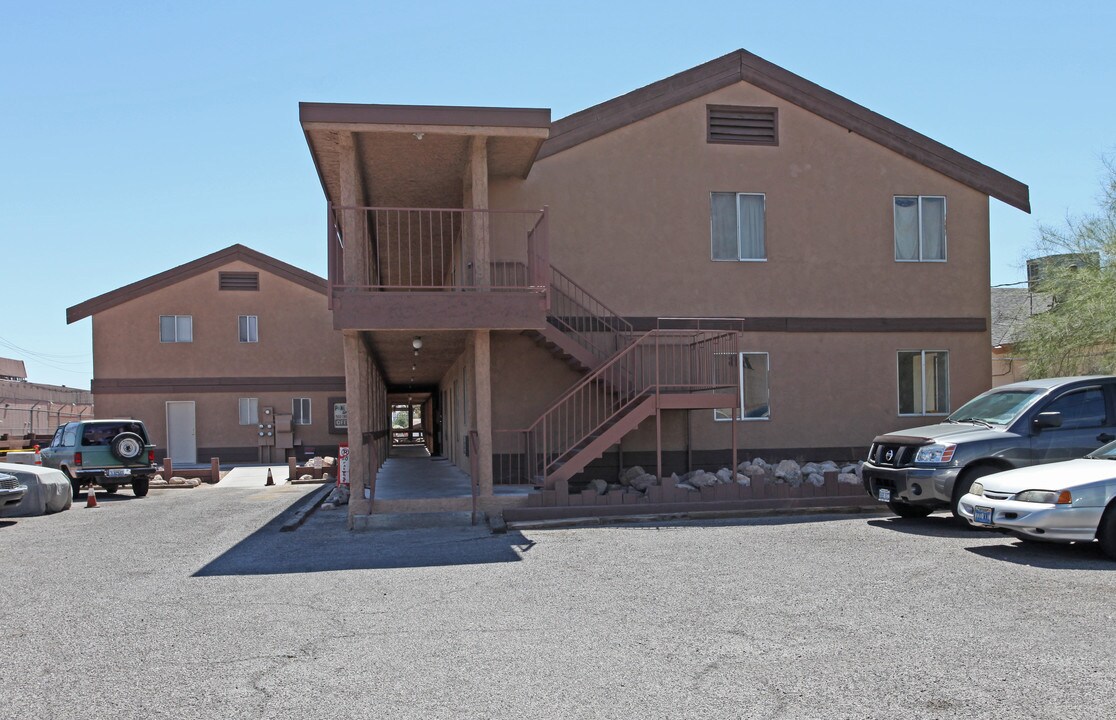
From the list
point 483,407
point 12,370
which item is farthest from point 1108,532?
point 12,370

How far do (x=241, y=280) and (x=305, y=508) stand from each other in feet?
64.8

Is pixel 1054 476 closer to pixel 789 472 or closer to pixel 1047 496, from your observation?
pixel 1047 496

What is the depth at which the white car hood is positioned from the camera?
31.8 feet

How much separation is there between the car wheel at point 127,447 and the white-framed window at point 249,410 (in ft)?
42.8

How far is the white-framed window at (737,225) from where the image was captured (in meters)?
18.0

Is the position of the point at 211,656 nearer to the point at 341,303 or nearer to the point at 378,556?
the point at 378,556

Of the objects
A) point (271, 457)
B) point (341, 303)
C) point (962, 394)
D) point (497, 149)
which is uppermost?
point (497, 149)

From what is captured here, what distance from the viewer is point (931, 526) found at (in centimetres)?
1204

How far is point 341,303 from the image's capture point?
1343 cm

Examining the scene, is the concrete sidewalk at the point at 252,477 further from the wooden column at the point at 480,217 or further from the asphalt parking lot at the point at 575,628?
the asphalt parking lot at the point at 575,628

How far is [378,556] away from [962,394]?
12.5 metres

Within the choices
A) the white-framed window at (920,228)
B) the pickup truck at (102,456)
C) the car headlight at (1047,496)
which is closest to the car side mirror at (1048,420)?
the car headlight at (1047,496)

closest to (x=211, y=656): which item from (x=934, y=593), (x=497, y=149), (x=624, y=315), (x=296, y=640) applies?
(x=296, y=640)

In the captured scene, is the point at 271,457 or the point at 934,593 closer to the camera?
the point at 934,593
